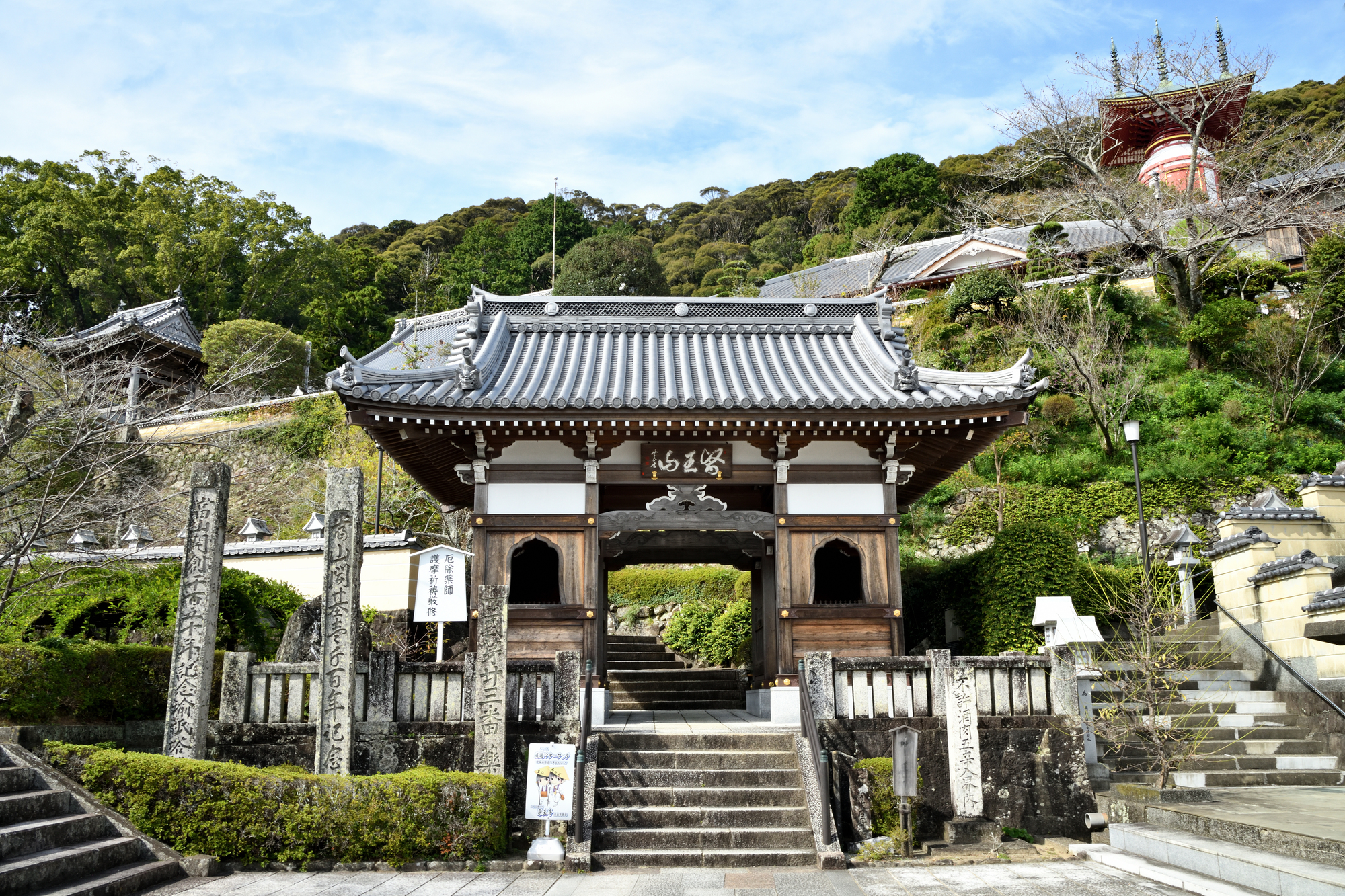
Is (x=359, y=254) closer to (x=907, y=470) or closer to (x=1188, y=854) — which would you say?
(x=907, y=470)

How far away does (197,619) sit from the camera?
930cm

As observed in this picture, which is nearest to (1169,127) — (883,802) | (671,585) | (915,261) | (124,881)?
(915,261)

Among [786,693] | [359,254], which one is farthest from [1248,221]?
[359,254]

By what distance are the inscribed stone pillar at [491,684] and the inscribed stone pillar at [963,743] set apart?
5.03m

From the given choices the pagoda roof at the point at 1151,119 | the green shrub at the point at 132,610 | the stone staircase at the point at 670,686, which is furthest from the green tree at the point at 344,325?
the pagoda roof at the point at 1151,119

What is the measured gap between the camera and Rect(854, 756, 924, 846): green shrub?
932 centimetres

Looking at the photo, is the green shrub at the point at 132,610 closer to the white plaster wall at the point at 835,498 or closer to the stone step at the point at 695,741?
the stone step at the point at 695,741

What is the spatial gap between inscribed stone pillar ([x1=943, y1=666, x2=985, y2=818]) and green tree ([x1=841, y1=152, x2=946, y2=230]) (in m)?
38.9

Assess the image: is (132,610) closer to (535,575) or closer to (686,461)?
(535,575)

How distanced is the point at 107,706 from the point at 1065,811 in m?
11.5

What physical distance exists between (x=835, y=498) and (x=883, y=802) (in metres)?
4.83

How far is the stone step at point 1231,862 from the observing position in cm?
621

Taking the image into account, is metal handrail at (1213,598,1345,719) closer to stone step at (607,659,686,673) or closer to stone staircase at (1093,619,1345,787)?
stone staircase at (1093,619,1345,787)

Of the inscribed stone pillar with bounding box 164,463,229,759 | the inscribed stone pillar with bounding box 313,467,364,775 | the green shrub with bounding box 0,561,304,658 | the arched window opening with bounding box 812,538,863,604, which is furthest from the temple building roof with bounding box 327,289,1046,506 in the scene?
the green shrub with bounding box 0,561,304,658
